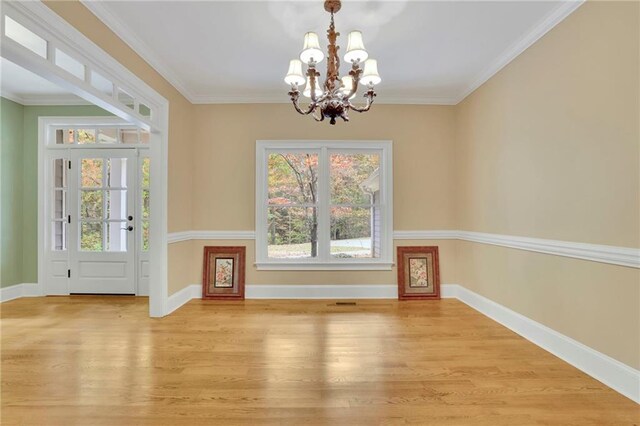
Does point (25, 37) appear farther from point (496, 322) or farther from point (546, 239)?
point (496, 322)

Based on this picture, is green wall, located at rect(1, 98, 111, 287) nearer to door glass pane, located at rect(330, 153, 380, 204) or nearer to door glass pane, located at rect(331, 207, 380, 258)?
door glass pane, located at rect(330, 153, 380, 204)

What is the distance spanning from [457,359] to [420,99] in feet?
10.8

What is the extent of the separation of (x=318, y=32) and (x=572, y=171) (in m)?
2.37

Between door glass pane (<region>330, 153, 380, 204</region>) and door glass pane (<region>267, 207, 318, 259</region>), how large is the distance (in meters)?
0.48

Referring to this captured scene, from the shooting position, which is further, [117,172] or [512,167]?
[117,172]

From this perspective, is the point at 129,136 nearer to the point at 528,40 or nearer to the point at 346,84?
the point at 346,84

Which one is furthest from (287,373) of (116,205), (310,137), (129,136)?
(129,136)

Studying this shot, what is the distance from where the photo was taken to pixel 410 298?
4273 mm

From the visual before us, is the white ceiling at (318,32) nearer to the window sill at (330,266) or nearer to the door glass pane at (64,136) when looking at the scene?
the door glass pane at (64,136)

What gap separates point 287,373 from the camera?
2.27 meters

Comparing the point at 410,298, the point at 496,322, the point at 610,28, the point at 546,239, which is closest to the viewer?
the point at 610,28

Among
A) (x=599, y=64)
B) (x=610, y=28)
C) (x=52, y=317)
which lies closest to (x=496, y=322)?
(x=599, y=64)

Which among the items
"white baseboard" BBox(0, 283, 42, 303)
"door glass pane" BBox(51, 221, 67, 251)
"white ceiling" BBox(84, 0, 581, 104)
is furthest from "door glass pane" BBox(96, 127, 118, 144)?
"white baseboard" BBox(0, 283, 42, 303)

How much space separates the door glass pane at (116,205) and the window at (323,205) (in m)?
1.91
